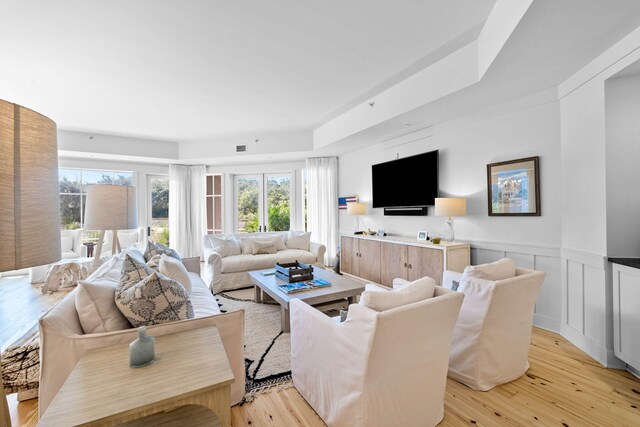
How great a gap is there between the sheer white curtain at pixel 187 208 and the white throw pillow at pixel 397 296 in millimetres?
6018

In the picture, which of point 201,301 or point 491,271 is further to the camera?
→ point 201,301

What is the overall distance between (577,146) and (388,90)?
2089mm

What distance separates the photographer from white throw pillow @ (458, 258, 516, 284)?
2.05m

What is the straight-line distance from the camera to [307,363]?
6.18 feet

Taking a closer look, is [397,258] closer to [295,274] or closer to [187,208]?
[295,274]

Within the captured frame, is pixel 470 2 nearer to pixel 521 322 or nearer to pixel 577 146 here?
pixel 577 146

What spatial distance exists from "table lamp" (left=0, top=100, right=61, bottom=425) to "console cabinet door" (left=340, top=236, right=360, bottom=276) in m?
4.61

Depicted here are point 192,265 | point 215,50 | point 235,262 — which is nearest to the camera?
point 215,50

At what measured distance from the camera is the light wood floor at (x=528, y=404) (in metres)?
1.74

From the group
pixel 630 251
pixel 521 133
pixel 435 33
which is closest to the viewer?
pixel 630 251

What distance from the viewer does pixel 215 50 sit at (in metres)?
2.75

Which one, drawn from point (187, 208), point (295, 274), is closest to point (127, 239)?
point (187, 208)

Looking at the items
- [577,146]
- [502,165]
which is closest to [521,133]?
[502,165]

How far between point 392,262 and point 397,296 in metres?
2.90
